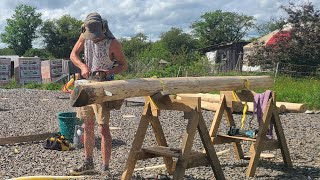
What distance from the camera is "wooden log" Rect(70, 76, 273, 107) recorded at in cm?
487

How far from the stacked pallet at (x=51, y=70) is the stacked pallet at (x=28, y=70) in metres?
2.14

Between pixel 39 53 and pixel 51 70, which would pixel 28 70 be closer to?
pixel 51 70

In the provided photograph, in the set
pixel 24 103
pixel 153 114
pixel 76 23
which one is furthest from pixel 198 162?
pixel 76 23

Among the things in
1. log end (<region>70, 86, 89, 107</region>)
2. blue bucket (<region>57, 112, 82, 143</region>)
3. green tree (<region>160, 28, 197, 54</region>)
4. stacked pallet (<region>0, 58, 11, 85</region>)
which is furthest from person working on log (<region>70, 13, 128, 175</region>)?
green tree (<region>160, 28, 197, 54</region>)

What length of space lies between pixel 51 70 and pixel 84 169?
1143 inches

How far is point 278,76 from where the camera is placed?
22922mm

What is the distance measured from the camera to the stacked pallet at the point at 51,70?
112 feet

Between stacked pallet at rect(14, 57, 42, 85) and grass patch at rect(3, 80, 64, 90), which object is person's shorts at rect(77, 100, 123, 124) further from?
stacked pallet at rect(14, 57, 42, 85)

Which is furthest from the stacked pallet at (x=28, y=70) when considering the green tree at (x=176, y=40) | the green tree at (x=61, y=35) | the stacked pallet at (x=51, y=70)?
the green tree at (x=176, y=40)

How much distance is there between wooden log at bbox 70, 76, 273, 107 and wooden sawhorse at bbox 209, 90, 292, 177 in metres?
0.30

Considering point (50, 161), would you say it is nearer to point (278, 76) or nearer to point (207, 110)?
point (207, 110)

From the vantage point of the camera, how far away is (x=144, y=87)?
5.46 meters

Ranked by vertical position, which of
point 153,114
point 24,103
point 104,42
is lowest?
point 24,103

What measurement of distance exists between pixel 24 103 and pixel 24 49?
82.7 m
